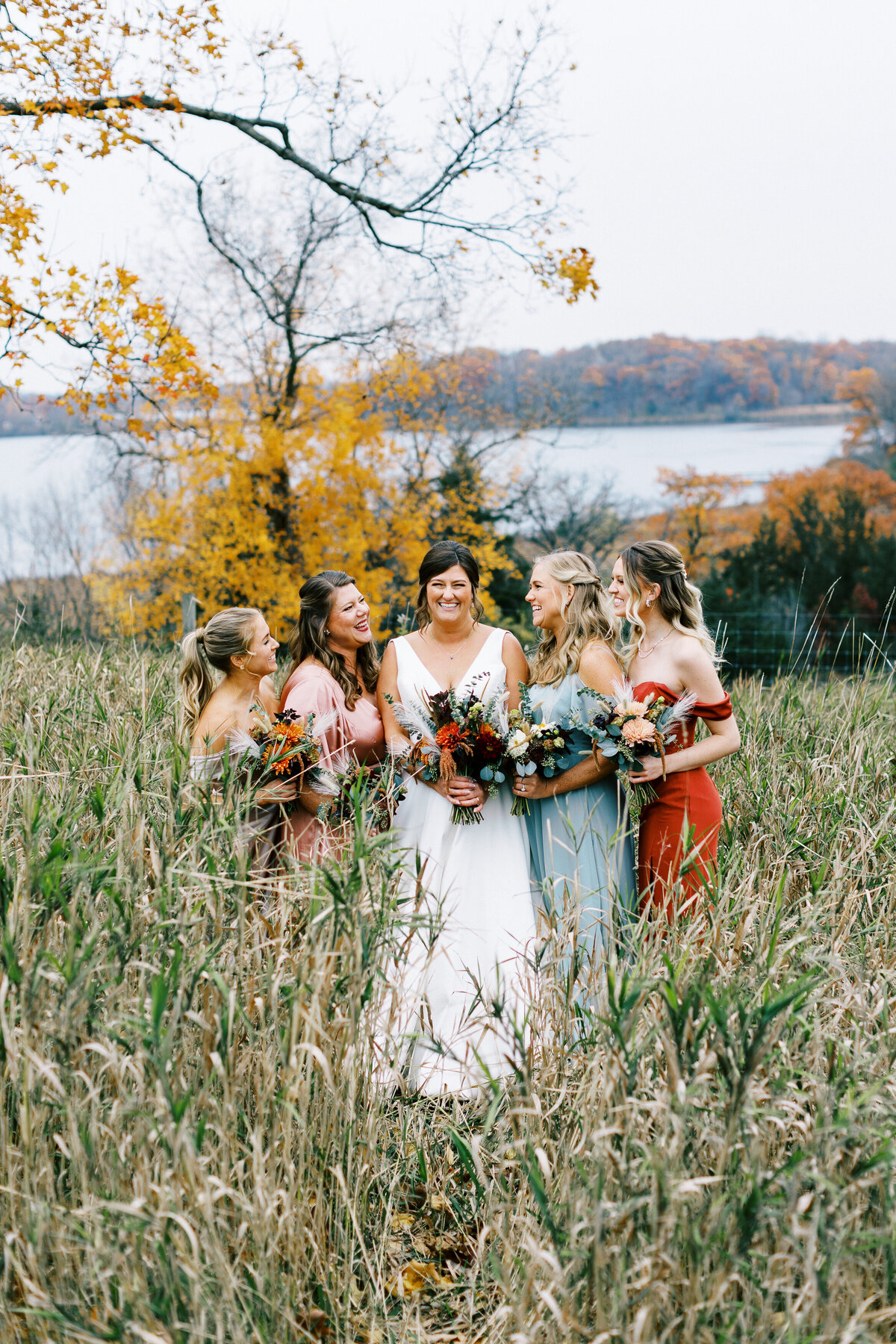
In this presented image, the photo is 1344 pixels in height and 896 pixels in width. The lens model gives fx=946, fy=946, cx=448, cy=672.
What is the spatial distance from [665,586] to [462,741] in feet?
3.24

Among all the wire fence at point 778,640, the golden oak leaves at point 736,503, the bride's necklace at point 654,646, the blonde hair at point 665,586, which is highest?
the golden oak leaves at point 736,503

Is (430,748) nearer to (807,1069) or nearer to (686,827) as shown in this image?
(686,827)

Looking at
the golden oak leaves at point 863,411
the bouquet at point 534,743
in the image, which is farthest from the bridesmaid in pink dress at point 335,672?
the golden oak leaves at point 863,411

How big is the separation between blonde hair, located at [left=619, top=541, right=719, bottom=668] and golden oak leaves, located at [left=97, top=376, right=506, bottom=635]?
27.1ft

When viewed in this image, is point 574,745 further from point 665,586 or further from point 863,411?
point 863,411

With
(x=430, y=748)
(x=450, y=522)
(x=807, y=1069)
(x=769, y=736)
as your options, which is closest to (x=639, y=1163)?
(x=807, y=1069)

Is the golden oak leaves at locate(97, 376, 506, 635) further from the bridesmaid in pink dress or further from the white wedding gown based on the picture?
the white wedding gown

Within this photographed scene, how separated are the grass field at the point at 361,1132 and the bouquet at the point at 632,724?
24.7 inches

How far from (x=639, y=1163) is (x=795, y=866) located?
2149 mm

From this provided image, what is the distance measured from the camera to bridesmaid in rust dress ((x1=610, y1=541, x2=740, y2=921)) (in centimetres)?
349

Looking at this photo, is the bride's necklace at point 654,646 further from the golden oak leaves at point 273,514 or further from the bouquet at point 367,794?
the golden oak leaves at point 273,514

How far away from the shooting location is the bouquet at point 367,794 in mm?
2801

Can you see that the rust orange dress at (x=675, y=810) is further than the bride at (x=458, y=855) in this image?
Yes

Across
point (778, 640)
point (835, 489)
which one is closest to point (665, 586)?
point (778, 640)
